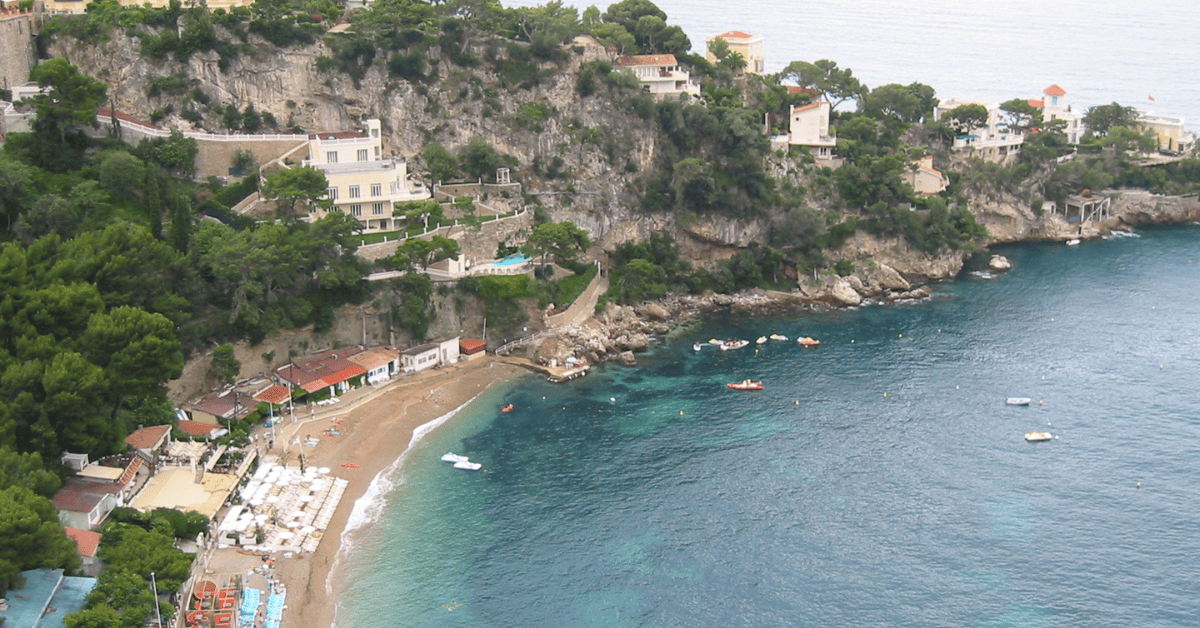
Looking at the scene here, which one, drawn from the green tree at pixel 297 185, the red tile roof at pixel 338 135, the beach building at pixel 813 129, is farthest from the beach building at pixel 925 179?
the green tree at pixel 297 185

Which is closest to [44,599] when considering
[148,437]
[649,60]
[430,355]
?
[148,437]

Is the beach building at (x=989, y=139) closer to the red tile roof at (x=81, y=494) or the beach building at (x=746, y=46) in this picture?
the beach building at (x=746, y=46)

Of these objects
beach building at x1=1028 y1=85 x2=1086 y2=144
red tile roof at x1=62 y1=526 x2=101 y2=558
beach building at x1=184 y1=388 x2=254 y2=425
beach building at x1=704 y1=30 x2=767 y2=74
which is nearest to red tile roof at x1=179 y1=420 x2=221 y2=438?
beach building at x1=184 y1=388 x2=254 y2=425

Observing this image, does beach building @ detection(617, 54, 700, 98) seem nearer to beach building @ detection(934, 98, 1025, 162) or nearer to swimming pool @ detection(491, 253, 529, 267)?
swimming pool @ detection(491, 253, 529, 267)

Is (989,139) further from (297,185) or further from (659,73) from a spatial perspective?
(297,185)

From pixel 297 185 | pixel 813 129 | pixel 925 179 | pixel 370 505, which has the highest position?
pixel 813 129
